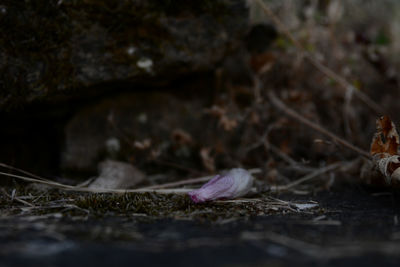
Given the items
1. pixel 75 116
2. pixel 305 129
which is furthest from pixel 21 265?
pixel 305 129

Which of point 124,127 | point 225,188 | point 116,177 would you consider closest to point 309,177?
point 225,188

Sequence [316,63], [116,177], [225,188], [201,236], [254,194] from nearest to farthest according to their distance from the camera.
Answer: [201,236] → [225,188] → [254,194] → [116,177] → [316,63]

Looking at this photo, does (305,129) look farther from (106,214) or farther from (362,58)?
(106,214)

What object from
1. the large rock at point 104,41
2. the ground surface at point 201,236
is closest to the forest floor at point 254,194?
the ground surface at point 201,236

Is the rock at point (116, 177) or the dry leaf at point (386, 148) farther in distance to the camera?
the rock at point (116, 177)

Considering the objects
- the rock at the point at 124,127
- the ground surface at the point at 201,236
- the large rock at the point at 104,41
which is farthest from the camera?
the rock at the point at 124,127

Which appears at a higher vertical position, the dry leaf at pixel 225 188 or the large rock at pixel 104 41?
the large rock at pixel 104 41

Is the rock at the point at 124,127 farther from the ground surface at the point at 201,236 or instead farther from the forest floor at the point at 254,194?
the ground surface at the point at 201,236

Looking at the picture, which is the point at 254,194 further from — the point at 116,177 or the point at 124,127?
the point at 124,127
